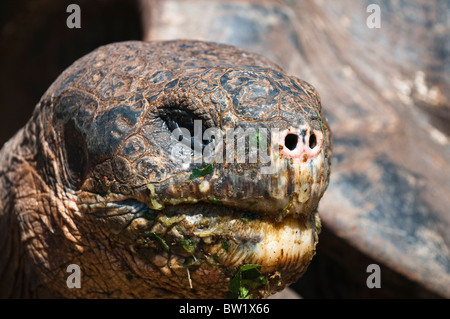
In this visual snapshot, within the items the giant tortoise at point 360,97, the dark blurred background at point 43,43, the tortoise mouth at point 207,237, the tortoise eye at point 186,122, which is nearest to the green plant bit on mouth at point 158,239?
the tortoise mouth at point 207,237

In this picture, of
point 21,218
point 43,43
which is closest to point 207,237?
point 21,218

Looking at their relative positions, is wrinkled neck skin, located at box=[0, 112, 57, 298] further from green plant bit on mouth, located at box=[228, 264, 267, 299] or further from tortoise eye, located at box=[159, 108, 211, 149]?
green plant bit on mouth, located at box=[228, 264, 267, 299]

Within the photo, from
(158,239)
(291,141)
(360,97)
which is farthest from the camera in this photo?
(360,97)

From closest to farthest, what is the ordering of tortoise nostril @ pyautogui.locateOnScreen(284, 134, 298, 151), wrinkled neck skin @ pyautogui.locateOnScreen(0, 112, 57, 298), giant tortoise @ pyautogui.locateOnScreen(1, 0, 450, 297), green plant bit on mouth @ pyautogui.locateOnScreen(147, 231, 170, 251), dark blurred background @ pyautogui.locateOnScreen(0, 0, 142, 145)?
tortoise nostril @ pyautogui.locateOnScreen(284, 134, 298, 151)
green plant bit on mouth @ pyautogui.locateOnScreen(147, 231, 170, 251)
wrinkled neck skin @ pyautogui.locateOnScreen(0, 112, 57, 298)
giant tortoise @ pyautogui.locateOnScreen(1, 0, 450, 297)
dark blurred background @ pyautogui.locateOnScreen(0, 0, 142, 145)

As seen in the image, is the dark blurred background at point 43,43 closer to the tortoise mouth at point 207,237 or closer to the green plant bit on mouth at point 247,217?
the tortoise mouth at point 207,237

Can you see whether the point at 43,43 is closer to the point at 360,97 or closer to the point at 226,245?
the point at 360,97

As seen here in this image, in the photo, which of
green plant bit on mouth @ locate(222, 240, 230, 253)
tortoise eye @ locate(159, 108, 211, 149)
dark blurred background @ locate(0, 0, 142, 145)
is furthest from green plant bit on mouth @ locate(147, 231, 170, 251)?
dark blurred background @ locate(0, 0, 142, 145)
